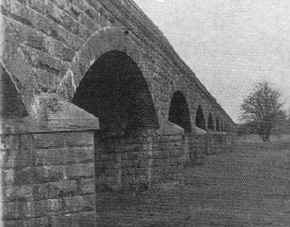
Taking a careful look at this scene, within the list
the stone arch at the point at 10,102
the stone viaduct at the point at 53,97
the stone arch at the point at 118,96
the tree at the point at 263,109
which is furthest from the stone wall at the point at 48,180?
the tree at the point at 263,109

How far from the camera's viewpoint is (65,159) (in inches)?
195

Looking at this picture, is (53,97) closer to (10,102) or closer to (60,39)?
(10,102)

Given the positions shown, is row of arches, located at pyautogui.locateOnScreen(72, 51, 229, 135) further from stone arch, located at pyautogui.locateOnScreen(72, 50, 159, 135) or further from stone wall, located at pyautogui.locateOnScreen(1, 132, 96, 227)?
stone wall, located at pyautogui.locateOnScreen(1, 132, 96, 227)

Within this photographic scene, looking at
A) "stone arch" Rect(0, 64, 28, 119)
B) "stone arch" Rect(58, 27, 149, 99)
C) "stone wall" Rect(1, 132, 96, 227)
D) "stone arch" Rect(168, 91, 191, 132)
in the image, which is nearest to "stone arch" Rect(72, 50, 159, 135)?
"stone arch" Rect(58, 27, 149, 99)

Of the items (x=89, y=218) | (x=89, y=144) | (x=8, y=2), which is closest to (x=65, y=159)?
(x=89, y=144)

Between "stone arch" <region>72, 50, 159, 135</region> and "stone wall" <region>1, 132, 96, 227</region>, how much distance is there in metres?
3.70

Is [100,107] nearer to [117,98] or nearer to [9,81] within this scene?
[117,98]

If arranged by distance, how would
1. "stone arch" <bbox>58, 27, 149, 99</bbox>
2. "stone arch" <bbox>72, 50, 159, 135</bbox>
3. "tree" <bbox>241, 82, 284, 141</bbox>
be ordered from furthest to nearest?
"tree" <bbox>241, 82, 284, 141</bbox> < "stone arch" <bbox>72, 50, 159, 135</bbox> < "stone arch" <bbox>58, 27, 149, 99</bbox>

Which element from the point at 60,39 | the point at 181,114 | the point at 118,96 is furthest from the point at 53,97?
the point at 181,114

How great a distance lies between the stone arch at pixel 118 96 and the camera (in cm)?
917

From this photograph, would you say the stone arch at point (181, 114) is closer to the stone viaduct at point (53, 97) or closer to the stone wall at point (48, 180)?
the stone viaduct at point (53, 97)

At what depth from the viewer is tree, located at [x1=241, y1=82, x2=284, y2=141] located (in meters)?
49.9

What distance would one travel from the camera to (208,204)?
8.92 meters

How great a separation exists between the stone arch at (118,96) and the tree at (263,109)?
40.3 m
